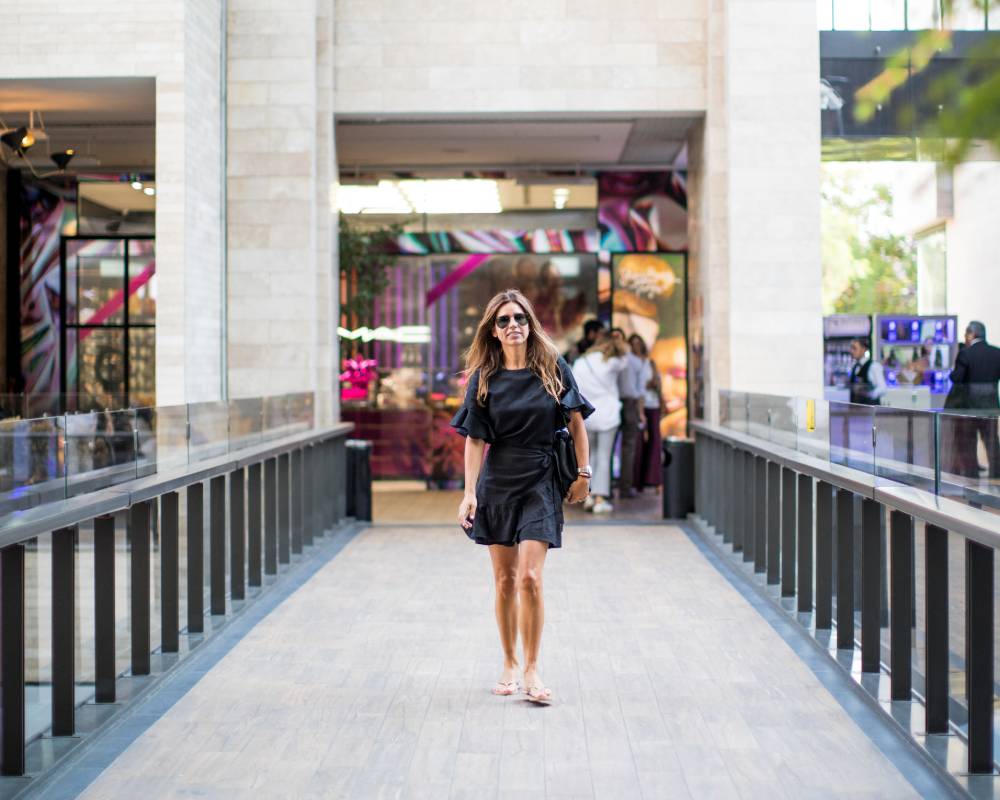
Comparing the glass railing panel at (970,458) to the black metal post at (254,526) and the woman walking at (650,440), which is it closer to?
the black metal post at (254,526)

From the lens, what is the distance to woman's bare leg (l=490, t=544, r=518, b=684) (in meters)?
5.43

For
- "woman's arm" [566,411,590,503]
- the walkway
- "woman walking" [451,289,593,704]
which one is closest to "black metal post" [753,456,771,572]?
the walkway

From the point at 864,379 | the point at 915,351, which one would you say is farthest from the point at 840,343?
the point at 864,379

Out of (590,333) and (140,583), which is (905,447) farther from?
(590,333)

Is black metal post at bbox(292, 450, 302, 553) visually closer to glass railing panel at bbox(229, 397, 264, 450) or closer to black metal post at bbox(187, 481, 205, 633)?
glass railing panel at bbox(229, 397, 264, 450)

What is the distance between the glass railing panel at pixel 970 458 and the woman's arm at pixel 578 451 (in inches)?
56.5

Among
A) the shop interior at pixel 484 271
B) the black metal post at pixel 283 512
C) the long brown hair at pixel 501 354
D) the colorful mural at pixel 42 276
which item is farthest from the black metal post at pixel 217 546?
the colorful mural at pixel 42 276

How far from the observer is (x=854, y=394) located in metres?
14.0

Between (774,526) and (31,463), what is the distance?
15.8 feet

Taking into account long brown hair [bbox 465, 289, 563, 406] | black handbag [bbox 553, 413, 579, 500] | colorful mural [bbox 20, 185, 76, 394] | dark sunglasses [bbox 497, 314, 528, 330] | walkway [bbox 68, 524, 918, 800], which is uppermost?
colorful mural [bbox 20, 185, 76, 394]

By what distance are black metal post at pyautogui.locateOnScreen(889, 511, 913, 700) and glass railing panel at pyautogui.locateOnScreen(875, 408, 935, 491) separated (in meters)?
0.18

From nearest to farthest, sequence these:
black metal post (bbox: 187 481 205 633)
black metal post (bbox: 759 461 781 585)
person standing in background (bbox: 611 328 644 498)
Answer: black metal post (bbox: 187 481 205 633), black metal post (bbox: 759 461 781 585), person standing in background (bbox: 611 328 644 498)

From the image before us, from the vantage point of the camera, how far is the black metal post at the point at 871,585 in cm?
539

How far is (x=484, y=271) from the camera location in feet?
54.9
